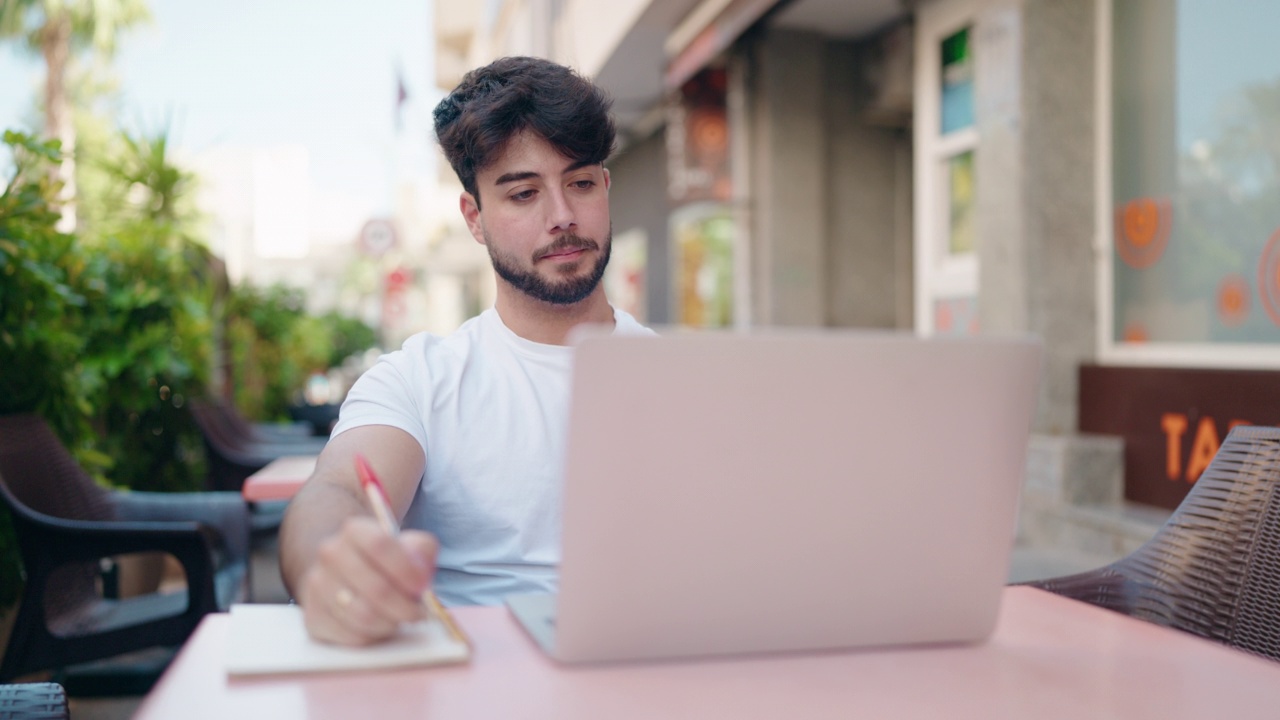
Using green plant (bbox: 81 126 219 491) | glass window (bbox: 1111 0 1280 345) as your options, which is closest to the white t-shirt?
green plant (bbox: 81 126 219 491)

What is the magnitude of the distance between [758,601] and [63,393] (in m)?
3.05

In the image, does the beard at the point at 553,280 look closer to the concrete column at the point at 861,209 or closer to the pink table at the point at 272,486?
the pink table at the point at 272,486

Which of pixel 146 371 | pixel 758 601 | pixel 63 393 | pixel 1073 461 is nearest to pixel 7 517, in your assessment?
pixel 63 393

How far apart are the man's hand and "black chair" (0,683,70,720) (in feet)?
1.87

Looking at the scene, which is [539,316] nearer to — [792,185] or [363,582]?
[363,582]

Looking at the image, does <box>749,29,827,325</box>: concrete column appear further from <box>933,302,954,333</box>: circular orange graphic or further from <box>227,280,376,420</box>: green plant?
<box>227,280,376,420</box>: green plant

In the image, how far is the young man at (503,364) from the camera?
5.87 ft

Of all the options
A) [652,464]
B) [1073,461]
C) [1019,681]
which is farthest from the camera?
[1073,461]

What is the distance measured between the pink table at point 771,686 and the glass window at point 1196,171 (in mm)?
3780

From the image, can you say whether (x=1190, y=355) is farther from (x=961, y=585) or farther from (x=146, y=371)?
(x=146, y=371)

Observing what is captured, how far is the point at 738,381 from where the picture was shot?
0.98 meters

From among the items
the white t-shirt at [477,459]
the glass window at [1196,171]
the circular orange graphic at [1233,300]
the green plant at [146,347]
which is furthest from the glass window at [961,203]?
the white t-shirt at [477,459]

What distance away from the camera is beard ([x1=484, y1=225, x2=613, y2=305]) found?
201cm

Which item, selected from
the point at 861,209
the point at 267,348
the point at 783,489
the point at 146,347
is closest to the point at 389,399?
the point at 783,489
